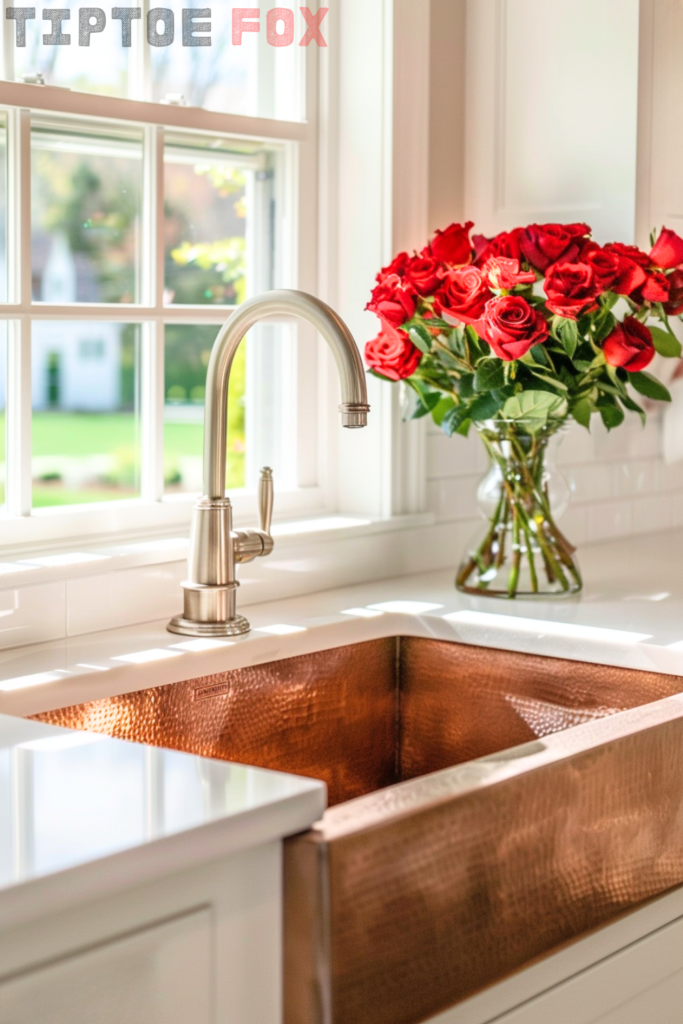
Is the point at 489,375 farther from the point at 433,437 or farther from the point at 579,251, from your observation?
the point at 433,437

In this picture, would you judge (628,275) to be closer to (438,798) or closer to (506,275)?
(506,275)

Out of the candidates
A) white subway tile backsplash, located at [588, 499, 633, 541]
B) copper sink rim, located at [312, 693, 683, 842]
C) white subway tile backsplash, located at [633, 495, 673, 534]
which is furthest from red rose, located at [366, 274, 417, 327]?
white subway tile backsplash, located at [633, 495, 673, 534]

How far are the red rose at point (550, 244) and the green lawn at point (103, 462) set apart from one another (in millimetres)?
603

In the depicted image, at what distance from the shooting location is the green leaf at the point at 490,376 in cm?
167

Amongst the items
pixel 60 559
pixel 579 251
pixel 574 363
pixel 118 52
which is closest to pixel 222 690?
pixel 60 559

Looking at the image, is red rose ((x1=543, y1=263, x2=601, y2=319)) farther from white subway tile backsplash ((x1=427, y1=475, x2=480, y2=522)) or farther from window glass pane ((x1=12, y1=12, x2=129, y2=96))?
window glass pane ((x1=12, y1=12, x2=129, y2=96))

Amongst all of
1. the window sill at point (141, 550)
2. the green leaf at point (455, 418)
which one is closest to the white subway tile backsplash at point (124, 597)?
the window sill at point (141, 550)

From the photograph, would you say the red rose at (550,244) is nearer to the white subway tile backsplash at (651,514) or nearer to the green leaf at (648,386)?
the green leaf at (648,386)

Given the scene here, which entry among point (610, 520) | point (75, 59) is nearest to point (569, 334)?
point (75, 59)

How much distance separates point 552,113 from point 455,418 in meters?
0.55

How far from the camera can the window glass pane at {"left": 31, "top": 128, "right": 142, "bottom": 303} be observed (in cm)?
173

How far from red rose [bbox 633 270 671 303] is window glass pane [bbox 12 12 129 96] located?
0.77 metres

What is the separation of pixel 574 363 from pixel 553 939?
837mm

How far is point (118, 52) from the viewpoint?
1.77 meters
